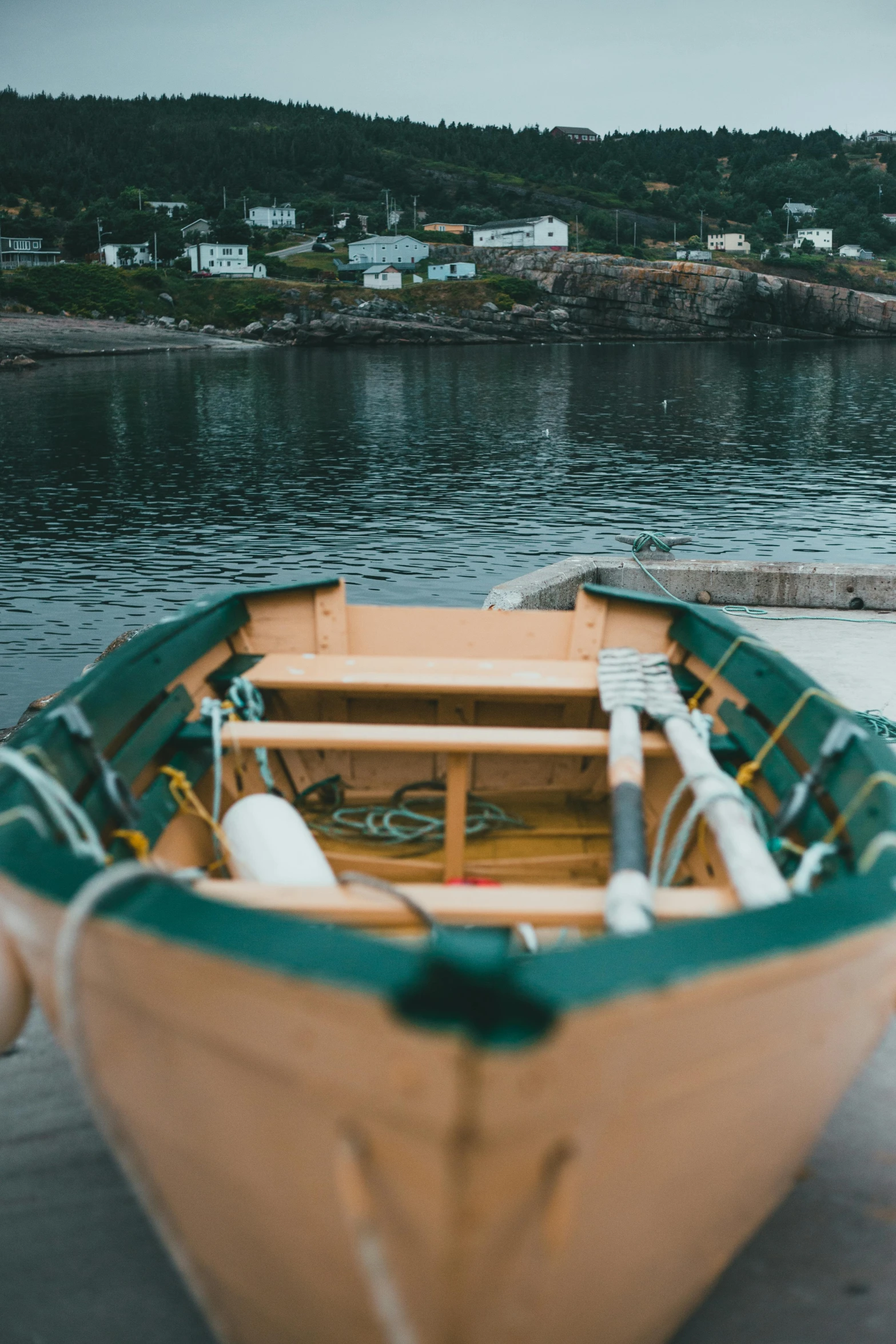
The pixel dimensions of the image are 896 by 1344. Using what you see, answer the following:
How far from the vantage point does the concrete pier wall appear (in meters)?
10.6

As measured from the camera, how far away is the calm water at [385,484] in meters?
21.7

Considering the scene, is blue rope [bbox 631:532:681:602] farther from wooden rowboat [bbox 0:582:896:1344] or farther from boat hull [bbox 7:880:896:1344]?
boat hull [bbox 7:880:896:1344]

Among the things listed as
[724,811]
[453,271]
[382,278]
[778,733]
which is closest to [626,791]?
[724,811]

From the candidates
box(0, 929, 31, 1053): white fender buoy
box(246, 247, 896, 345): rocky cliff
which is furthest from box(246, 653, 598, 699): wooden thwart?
box(246, 247, 896, 345): rocky cliff

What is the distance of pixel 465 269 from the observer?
127 meters

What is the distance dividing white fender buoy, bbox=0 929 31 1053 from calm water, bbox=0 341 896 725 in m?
12.6

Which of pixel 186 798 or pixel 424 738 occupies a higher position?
pixel 424 738

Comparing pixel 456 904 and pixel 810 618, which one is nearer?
pixel 456 904

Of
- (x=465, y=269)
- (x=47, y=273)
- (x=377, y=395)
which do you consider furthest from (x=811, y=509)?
(x=465, y=269)

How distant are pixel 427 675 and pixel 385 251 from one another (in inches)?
5371

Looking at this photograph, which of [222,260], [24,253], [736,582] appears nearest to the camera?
[736,582]

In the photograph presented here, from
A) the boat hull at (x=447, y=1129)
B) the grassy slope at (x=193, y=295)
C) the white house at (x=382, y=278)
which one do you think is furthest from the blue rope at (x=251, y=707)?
the white house at (x=382, y=278)

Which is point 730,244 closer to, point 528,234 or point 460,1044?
point 528,234

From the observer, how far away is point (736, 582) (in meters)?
11.0
